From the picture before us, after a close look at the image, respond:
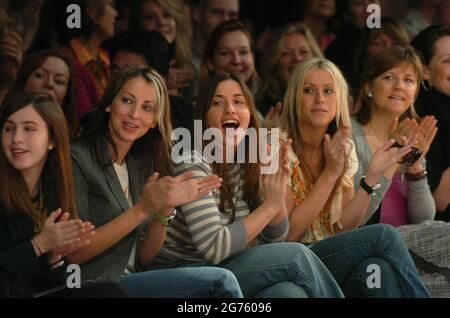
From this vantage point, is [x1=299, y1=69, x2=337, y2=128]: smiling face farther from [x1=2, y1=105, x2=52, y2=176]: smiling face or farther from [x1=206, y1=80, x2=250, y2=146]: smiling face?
[x1=2, y1=105, x2=52, y2=176]: smiling face

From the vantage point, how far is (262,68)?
4734 mm

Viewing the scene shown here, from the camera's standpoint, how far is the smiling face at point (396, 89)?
4.14 m

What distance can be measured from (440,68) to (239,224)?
1.40 meters

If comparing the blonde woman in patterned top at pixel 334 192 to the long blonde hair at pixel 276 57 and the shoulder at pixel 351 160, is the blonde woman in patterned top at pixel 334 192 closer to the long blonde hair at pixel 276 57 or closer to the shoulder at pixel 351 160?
the shoulder at pixel 351 160

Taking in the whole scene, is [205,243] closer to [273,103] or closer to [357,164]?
[357,164]

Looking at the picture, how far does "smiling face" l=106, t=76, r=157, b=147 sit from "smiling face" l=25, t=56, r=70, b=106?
1.49 feet

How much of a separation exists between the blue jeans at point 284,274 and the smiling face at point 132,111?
52cm

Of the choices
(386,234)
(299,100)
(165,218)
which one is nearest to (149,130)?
(165,218)

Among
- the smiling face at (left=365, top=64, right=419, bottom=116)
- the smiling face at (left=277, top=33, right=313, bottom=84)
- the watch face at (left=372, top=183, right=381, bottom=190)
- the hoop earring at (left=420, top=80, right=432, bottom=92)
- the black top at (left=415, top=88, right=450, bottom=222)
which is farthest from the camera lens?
the smiling face at (left=277, top=33, right=313, bottom=84)

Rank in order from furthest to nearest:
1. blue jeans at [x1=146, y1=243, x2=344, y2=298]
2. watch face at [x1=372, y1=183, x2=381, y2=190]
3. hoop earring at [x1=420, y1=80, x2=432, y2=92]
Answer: hoop earring at [x1=420, y1=80, x2=432, y2=92] < watch face at [x1=372, y1=183, x2=381, y2=190] < blue jeans at [x1=146, y1=243, x2=344, y2=298]

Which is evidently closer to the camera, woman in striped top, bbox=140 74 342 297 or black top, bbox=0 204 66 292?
black top, bbox=0 204 66 292

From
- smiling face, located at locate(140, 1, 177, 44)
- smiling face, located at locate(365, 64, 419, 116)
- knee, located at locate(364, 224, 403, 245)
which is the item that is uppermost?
smiling face, located at locate(140, 1, 177, 44)

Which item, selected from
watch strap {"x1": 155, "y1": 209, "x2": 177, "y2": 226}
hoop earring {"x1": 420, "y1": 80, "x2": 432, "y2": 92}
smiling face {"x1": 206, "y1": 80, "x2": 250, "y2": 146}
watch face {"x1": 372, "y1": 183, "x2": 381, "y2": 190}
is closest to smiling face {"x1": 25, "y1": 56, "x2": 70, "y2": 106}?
smiling face {"x1": 206, "y1": 80, "x2": 250, "y2": 146}

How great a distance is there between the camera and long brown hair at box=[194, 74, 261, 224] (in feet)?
11.7
